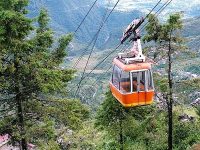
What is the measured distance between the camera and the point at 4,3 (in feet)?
73.9

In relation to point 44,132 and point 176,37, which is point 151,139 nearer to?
point 176,37

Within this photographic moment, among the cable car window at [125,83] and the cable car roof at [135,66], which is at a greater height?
the cable car roof at [135,66]

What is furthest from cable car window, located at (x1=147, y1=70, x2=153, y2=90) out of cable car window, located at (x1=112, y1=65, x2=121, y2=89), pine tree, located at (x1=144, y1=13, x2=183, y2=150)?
pine tree, located at (x1=144, y1=13, x2=183, y2=150)

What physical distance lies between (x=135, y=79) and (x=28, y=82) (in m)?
6.15

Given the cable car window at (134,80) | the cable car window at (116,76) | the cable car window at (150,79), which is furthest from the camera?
the cable car window at (116,76)

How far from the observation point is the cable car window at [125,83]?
22736 mm

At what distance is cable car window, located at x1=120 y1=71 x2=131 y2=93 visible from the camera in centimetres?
2274

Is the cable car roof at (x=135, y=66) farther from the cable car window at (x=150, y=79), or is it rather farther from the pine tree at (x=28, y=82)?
the pine tree at (x=28, y=82)

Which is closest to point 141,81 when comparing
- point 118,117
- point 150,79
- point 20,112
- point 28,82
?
point 150,79

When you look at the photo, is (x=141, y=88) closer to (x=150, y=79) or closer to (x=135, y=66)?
(x=150, y=79)

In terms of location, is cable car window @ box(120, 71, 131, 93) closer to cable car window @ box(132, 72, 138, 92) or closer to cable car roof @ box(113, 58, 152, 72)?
cable car window @ box(132, 72, 138, 92)

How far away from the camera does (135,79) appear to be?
74.4 feet

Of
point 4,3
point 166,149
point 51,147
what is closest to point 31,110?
point 51,147

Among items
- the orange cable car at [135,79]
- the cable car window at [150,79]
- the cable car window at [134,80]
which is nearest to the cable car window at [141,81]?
the orange cable car at [135,79]
